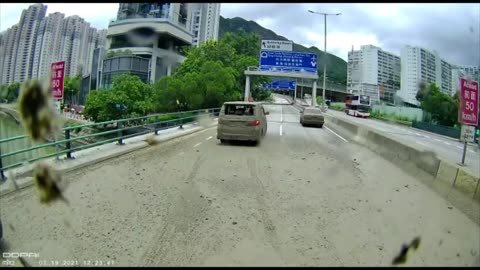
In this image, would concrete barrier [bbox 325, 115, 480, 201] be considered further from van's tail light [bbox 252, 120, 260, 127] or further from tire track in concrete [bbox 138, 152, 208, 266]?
tire track in concrete [bbox 138, 152, 208, 266]

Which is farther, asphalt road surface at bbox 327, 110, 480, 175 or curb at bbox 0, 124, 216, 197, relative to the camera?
asphalt road surface at bbox 327, 110, 480, 175

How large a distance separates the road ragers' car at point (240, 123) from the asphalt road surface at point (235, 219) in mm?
4453

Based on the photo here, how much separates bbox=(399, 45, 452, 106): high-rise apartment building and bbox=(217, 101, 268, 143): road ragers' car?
31.3 feet

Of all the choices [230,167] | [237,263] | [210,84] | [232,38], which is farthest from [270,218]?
[232,38]

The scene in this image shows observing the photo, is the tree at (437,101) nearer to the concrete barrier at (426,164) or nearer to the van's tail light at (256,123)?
the concrete barrier at (426,164)

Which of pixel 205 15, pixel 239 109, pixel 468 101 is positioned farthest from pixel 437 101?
pixel 239 109

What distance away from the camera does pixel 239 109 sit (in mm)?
14281

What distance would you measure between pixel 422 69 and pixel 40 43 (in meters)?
4.31

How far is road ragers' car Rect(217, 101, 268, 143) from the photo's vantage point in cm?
1378

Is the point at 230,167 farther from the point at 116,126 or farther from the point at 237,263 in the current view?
the point at 237,263

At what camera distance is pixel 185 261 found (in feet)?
Answer: 12.9

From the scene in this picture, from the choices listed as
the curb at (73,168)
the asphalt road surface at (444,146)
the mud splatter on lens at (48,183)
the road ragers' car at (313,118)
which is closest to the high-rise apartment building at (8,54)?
the curb at (73,168)

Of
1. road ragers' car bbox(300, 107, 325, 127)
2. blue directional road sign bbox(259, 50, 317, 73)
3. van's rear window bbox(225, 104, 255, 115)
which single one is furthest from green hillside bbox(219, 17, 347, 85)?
blue directional road sign bbox(259, 50, 317, 73)
